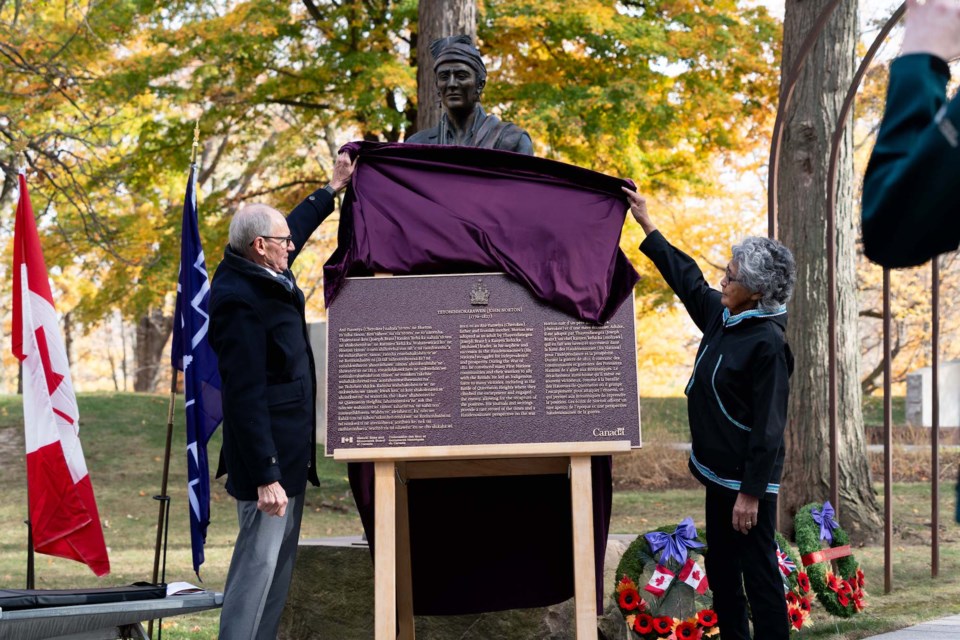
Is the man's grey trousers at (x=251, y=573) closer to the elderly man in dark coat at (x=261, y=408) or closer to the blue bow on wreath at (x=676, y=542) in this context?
the elderly man in dark coat at (x=261, y=408)

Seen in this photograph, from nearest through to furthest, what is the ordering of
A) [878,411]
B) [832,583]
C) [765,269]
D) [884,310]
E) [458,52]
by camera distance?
[765,269]
[458,52]
[832,583]
[884,310]
[878,411]

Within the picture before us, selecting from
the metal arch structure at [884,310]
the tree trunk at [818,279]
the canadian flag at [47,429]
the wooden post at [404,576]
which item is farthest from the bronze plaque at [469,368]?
the tree trunk at [818,279]

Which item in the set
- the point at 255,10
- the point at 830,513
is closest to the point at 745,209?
the point at 255,10

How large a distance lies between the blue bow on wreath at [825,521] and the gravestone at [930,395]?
56.5ft

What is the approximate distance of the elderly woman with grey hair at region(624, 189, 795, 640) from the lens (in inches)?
199

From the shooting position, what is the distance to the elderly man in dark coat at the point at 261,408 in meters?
4.79

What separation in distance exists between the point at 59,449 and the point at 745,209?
1896 cm

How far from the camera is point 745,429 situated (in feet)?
17.0

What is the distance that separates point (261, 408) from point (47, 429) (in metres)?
1.94

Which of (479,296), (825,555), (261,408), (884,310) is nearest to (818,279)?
(884,310)

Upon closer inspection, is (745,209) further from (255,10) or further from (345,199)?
(345,199)

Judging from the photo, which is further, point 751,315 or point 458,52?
point 458,52

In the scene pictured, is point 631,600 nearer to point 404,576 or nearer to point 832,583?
point 404,576

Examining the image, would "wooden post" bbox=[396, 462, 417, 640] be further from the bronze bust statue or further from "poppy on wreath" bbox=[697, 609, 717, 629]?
the bronze bust statue
